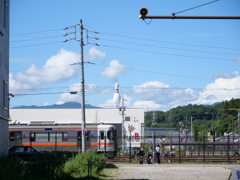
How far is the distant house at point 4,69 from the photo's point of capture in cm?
2751

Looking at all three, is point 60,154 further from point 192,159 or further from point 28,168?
point 192,159

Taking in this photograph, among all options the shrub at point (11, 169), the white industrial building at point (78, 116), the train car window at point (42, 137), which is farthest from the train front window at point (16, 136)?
the white industrial building at point (78, 116)

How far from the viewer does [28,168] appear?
2136cm

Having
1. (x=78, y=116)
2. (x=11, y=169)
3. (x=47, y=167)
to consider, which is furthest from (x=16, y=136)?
(x=78, y=116)

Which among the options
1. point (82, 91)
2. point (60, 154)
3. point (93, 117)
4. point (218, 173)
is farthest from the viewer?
point (93, 117)

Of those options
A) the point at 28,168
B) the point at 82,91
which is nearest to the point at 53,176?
the point at 28,168

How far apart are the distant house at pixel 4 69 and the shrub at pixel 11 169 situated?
8031 millimetres

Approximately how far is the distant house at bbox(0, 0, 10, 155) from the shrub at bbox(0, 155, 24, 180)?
803 centimetres

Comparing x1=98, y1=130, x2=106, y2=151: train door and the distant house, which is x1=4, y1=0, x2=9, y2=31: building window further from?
x1=98, y1=130, x2=106, y2=151: train door

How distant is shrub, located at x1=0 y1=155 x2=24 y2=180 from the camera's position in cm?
1669

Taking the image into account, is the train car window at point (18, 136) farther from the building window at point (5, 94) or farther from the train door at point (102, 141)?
the building window at point (5, 94)

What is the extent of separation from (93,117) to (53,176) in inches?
2596

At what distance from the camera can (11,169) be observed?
1762cm

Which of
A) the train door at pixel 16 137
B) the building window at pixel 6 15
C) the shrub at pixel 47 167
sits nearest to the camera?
the shrub at pixel 47 167
